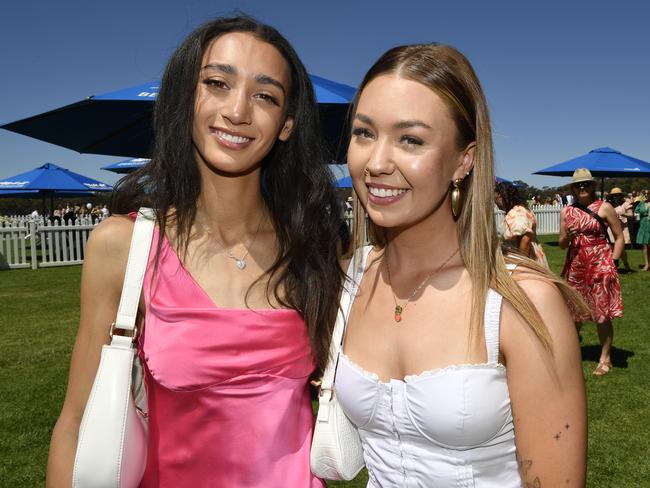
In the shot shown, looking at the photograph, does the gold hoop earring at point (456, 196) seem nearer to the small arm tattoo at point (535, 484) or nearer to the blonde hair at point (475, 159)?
the blonde hair at point (475, 159)

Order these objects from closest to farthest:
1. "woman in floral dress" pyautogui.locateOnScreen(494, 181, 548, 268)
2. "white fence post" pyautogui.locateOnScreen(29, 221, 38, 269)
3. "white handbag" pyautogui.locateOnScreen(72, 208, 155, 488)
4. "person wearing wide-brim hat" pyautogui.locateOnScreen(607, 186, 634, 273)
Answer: "white handbag" pyautogui.locateOnScreen(72, 208, 155, 488), "woman in floral dress" pyautogui.locateOnScreen(494, 181, 548, 268), "white fence post" pyautogui.locateOnScreen(29, 221, 38, 269), "person wearing wide-brim hat" pyautogui.locateOnScreen(607, 186, 634, 273)

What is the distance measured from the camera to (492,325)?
63.0 inches

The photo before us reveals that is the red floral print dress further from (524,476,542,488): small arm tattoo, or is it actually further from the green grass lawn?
(524,476,542,488): small arm tattoo

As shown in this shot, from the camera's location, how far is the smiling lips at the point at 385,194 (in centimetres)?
175

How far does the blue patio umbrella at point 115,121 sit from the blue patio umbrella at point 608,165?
529 inches

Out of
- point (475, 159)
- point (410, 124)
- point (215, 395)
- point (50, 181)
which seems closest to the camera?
point (410, 124)

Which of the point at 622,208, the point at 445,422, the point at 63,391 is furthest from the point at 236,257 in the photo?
the point at 622,208

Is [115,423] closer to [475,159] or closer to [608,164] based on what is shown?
[475,159]

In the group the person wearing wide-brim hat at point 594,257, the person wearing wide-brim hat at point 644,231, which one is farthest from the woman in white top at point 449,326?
the person wearing wide-brim hat at point 644,231

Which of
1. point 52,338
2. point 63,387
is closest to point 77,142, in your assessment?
point 63,387

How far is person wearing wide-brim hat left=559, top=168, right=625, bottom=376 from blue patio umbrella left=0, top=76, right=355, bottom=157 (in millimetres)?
3304

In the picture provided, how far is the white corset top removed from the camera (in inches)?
62.2

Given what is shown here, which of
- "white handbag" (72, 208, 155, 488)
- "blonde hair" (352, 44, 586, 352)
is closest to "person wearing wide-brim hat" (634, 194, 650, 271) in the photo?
"blonde hair" (352, 44, 586, 352)

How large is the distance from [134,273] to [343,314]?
0.73 m
